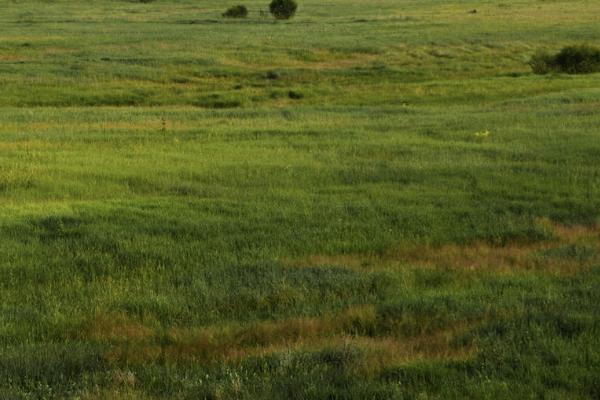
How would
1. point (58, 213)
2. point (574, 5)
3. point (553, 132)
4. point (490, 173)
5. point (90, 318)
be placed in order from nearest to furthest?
point (90, 318)
point (58, 213)
point (490, 173)
point (553, 132)
point (574, 5)

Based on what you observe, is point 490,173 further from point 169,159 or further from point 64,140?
point 64,140

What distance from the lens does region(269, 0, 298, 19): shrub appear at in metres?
87.7

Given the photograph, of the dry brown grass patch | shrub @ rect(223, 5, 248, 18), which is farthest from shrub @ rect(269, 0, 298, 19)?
the dry brown grass patch

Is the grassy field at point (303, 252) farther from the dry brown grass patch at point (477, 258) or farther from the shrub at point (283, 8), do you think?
the shrub at point (283, 8)

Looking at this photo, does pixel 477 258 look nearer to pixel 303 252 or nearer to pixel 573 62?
pixel 303 252

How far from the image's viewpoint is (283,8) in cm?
8831

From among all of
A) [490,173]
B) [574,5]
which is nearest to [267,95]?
[490,173]

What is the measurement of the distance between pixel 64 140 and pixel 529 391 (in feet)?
62.8

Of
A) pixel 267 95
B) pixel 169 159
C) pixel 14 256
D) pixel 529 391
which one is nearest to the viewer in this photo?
pixel 529 391

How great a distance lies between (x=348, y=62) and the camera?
55.2m

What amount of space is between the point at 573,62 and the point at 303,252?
134 ft

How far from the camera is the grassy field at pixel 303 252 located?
7086 millimetres

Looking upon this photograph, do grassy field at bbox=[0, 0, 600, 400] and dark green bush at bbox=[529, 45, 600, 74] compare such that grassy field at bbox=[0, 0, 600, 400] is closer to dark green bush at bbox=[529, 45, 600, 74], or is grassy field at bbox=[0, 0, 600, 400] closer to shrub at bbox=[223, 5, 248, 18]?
dark green bush at bbox=[529, 45, 600, 74]

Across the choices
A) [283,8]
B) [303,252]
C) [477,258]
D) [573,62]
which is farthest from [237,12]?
[477,258]
